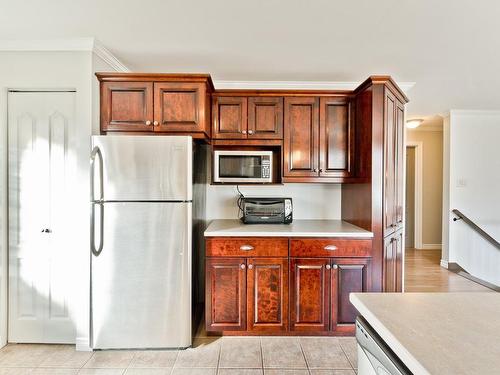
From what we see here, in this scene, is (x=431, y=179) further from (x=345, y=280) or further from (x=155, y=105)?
(x=155, y=105)

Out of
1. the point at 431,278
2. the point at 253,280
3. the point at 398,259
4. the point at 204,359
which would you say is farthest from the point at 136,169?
the point at 431,278

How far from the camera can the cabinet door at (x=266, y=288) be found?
8.05 ft

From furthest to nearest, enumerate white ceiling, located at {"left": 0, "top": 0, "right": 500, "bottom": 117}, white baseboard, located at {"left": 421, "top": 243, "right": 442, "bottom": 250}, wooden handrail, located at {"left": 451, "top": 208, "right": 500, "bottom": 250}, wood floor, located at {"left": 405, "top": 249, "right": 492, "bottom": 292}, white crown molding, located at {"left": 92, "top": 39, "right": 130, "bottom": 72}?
white baseboard, located at {"left": 421, "top": 243, "right": 442, "bottom": 250}
wooden handrail, located at {"left": 451, "top": 208, "right": 500, "bottom": 250}
wood floor, located at {"left": 405, "top": 249, "right": 492, "bottom": 292}
white crown molding, located at {"left": 92, "top": 39, "right": 130, "bottom": 72}
white ceiling, located at {"left": 0, "top": 0, "right": 500, "bottom": 117}

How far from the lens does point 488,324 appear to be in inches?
35.8

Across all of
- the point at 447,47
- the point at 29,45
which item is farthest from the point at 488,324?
the point at 29,45

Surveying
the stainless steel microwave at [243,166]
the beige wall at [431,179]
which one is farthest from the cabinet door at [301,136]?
the beige wall at [431,179]

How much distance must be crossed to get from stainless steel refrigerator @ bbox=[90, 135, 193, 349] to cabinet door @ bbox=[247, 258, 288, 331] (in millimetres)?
543

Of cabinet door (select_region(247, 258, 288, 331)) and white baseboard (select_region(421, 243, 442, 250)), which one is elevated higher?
cabinet door (select_region(247, 258, 288, 331))

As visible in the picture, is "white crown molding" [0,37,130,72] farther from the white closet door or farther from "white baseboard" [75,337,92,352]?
"white baseboard" [75,337,92,352]

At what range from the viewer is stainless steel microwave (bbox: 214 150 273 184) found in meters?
2.75

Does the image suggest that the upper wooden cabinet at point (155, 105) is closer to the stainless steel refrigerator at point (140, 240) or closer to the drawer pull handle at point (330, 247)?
the stainless steel refrigerator at point (140, 240)

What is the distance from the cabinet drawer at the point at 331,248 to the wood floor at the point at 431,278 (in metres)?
1.69

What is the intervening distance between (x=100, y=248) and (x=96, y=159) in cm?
69

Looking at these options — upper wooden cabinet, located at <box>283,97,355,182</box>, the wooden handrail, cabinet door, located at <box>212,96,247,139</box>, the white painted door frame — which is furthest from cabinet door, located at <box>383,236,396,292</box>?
the white painted door frame
